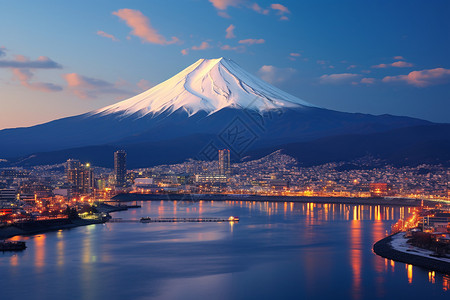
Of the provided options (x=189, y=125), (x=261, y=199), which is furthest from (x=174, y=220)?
(x=189, y=125)

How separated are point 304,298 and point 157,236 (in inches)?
472

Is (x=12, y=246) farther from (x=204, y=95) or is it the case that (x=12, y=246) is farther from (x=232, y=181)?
(x=204, y=95)

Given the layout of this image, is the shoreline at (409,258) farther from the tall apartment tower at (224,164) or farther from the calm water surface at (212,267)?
the tall apartment tower at (224,164)

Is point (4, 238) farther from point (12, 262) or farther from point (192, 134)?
point (192, 134)

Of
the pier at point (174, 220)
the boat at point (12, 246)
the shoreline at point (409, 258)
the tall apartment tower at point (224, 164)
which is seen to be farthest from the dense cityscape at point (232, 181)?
the shoreline at point (409, 258)

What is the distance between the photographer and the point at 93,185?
62.8 meters

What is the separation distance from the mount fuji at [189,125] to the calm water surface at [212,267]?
246ft

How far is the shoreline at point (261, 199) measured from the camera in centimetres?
5069

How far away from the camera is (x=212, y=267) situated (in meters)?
19.3

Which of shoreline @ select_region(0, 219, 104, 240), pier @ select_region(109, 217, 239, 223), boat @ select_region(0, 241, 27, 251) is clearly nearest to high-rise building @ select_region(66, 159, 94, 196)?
pier @ select_region(109, 217, 239, 223)

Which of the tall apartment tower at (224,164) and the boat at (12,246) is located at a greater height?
the tall apartment tower at (224,164)

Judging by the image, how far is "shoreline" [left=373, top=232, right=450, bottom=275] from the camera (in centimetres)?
1740

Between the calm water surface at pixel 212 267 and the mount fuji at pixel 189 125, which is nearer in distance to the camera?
the calm water surface at pixel 212 267

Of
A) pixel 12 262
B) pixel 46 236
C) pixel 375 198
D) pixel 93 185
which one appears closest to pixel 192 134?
pixel 93 185
